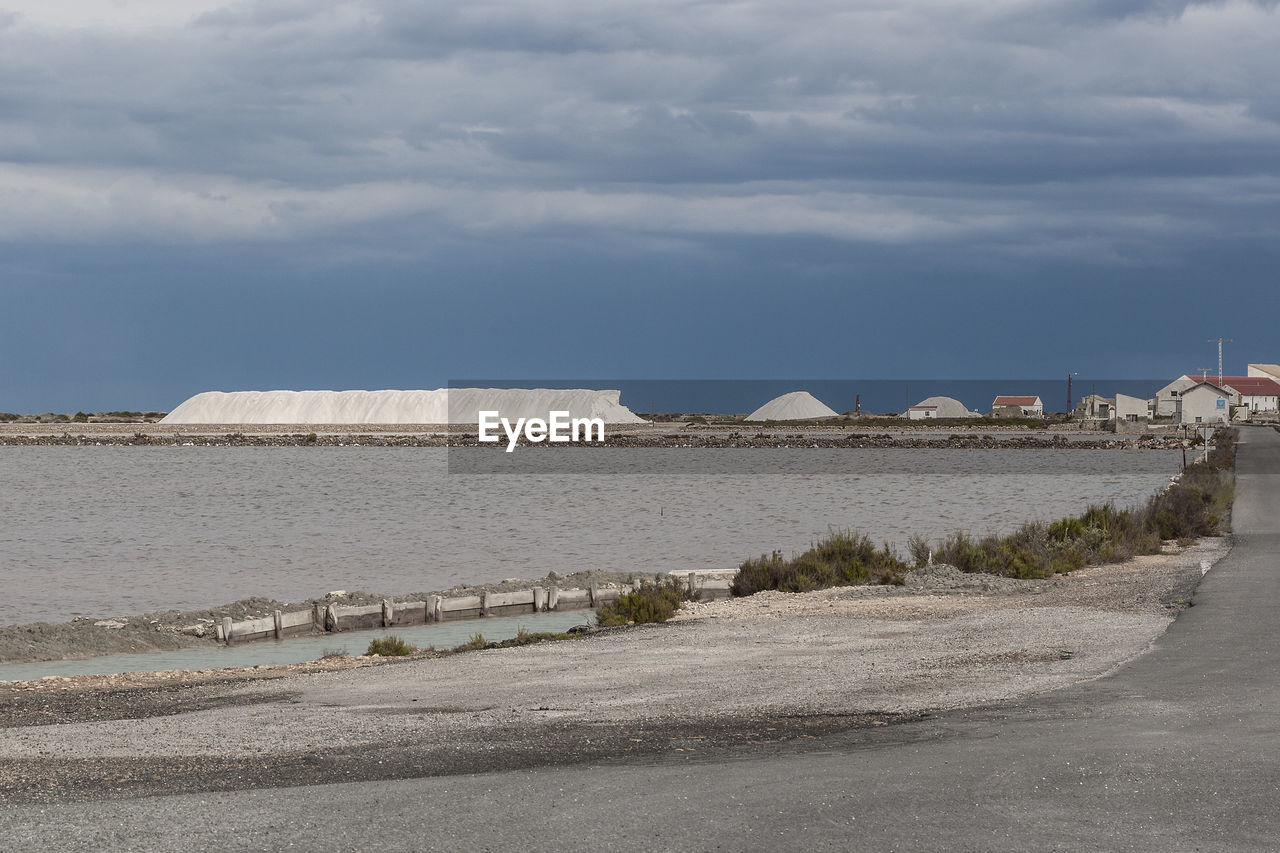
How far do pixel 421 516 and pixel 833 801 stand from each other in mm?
39221

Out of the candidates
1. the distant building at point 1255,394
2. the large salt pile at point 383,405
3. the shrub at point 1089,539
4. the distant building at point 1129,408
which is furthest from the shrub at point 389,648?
the distant building at point 1255,394

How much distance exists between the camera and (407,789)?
7.38m

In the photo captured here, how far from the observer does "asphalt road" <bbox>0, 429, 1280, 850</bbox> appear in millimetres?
6336

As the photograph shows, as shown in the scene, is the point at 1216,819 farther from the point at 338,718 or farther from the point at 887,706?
the point at 338,718

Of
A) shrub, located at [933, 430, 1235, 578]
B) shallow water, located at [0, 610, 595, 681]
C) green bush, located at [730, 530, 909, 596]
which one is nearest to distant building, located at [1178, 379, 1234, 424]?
shrub, located at [933, 430, 1235, 578]

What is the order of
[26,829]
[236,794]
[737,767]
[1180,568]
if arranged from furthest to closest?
[1180,568] → [737,767] → [236,794] → [26,829]

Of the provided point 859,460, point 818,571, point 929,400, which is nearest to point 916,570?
point 818,571

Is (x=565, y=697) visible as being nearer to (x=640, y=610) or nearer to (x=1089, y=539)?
(x=640, y=610)

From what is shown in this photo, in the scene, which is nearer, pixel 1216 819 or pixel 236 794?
pixel 1216 819

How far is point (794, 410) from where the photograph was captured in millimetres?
153625

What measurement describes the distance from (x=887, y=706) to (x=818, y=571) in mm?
11155

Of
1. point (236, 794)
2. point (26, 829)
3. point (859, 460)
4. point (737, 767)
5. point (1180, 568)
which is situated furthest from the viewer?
point (859, 460)

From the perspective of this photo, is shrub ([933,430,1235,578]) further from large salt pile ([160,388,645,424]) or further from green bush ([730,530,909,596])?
large salt pile ([160,388,645,424])

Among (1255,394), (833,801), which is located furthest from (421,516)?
(1255,394)
